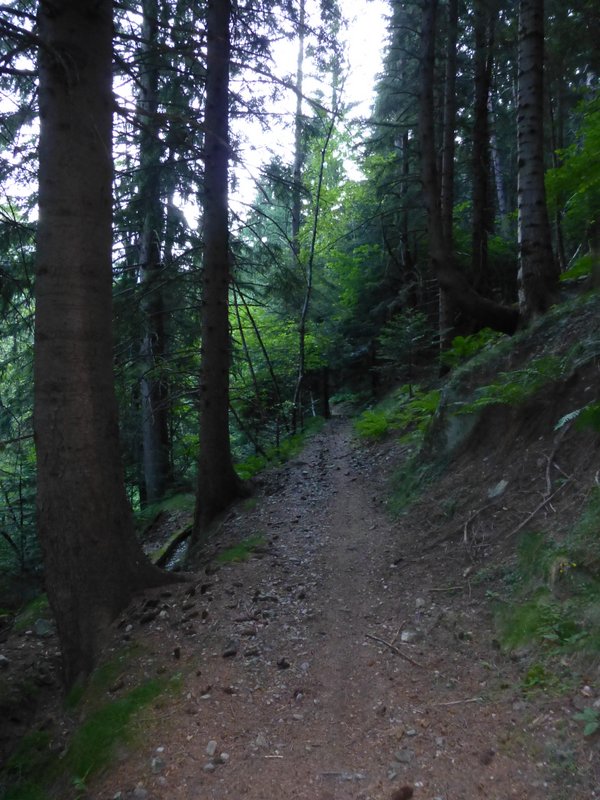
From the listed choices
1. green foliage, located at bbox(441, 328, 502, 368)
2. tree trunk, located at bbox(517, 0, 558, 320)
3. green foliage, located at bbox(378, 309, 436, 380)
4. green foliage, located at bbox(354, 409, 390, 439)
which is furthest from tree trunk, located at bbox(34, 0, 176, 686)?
green foliage, located at bbox(378, 309, 436, 380)

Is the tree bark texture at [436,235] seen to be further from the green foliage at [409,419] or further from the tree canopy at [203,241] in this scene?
the green foliage at [409,419]

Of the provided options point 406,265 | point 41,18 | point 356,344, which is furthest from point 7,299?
point 356,344

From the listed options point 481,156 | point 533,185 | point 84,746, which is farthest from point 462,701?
point 481,156

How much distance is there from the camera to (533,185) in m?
7.52

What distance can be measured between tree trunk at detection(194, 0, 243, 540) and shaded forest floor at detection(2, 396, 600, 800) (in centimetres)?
196

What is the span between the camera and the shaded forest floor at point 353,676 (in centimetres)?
302

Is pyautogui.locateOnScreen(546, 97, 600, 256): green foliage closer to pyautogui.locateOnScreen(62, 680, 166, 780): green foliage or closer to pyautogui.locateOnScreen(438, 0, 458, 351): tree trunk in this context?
pyautogui.locateOnScreen(438, 0, 458, 351): tree trunk

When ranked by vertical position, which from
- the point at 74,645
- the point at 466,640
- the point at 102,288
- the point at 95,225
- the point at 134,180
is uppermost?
the point at 134,180

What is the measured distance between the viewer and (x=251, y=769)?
128 inches

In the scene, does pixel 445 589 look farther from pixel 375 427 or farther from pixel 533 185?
pixel 375 427

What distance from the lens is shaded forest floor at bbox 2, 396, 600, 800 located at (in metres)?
3.02

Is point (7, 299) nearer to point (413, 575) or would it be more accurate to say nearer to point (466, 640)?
point (413, 575)

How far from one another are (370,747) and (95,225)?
4726 mm

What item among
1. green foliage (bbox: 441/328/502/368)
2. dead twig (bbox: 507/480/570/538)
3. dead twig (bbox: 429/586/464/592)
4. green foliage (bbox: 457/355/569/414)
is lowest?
dead twig (bbox: 429/586/464/592)
